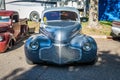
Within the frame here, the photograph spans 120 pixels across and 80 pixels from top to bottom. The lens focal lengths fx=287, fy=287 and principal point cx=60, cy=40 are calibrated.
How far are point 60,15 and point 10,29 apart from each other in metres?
2.41

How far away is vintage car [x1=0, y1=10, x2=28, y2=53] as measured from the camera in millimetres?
10067

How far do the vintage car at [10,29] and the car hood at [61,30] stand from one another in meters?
1.58

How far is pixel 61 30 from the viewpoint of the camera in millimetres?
8578

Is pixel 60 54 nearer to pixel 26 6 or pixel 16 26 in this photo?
pixel 16 26

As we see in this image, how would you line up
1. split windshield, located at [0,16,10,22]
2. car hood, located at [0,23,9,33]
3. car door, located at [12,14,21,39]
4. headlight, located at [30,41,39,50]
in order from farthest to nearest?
car door, located at [12,14,21,39] < split windshield, located at [0,16,10,22] < car hood, located at [0,23,9,33] < headlight, located at [30,41,39,50]

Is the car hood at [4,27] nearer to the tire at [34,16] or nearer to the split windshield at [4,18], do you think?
the split windshield at [4,18]

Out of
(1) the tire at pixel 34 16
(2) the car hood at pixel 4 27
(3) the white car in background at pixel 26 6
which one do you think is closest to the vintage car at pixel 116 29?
(2) the car hood at pixel 4 27

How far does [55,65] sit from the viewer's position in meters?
8.51

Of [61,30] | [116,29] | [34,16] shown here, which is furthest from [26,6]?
[61,30]

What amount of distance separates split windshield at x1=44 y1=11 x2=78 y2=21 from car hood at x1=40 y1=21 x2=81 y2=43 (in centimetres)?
39

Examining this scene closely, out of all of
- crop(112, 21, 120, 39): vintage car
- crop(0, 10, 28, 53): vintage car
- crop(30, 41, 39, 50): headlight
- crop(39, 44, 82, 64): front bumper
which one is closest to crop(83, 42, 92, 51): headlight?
crop(39, 44, 82, 64): front bumper

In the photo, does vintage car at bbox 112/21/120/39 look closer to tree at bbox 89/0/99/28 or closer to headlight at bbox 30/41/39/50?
tree at bbox 89/0/99/28

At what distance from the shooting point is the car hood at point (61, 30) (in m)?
8.34

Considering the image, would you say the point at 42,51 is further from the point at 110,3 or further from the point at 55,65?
the point at 110,3
